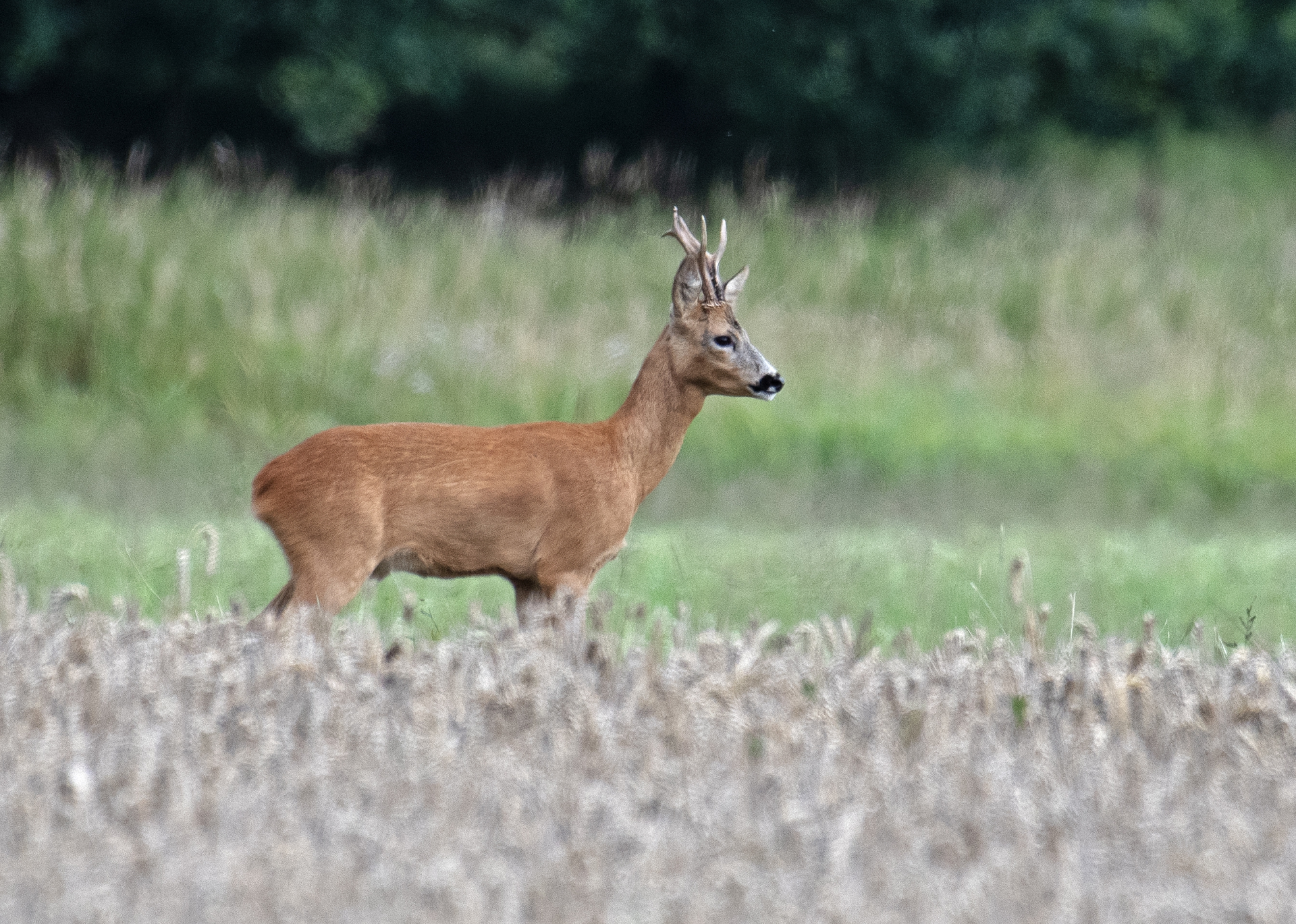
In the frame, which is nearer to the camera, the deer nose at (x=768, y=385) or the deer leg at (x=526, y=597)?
the deer leg at (x=526, y=597)

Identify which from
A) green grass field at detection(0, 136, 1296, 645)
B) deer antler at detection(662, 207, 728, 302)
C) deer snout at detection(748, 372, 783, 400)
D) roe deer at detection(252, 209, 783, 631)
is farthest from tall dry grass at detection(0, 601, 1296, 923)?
green grass field at detection(0, 136, 1296, 645)

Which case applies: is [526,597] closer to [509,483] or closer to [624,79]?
[509,483]

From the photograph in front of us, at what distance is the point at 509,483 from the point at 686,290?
911mm

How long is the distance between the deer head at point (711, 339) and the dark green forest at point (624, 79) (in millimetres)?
14408

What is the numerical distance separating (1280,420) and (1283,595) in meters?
4.83

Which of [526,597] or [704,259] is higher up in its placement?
[704,259]

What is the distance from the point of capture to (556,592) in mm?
5492


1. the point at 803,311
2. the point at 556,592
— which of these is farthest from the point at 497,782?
the point at 803,311

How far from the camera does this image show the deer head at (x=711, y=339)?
5910mm

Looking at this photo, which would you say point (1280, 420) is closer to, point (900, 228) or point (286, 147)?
point (900, 228)

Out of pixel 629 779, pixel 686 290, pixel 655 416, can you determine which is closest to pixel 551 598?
pixel 655 416

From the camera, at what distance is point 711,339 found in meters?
5.92

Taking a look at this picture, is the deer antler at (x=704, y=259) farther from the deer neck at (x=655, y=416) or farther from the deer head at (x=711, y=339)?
the deer neck at (x=655, y=416)

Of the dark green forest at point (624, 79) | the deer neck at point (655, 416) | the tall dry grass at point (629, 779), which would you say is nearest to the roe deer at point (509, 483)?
the deer neck at point (655, 416)
